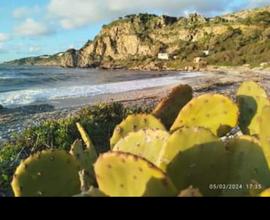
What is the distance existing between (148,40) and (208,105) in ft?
139

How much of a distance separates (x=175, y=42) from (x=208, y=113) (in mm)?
36134

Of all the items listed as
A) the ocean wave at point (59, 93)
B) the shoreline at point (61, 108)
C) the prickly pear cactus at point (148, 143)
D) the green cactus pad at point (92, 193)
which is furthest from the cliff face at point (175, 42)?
the green cactus pad at point (92, 193)

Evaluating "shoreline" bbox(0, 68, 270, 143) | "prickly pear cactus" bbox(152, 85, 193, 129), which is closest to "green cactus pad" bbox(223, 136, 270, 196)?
"prickly pear cactus" bbox(152, 85, 193, 129)

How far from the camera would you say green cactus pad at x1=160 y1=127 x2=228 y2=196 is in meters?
1.51

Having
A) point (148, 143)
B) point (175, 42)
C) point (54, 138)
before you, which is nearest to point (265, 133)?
point (148, 143)

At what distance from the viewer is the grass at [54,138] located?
5.01 meters

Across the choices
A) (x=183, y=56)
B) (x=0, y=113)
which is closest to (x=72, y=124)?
(x=0, y=113)

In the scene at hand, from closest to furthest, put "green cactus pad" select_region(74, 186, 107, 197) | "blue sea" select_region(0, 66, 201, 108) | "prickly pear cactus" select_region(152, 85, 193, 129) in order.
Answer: "green cactus pad" select_region(74, 186, 107, 197) < "prickly pear cactus" select_region(152, 85, 193, 129) < "blue sea" select_region(0, 66, 201, 108)

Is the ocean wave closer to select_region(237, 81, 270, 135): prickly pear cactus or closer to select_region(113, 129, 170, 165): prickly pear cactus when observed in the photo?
select_region(237, 81, 270, 135): prickly pear cactus

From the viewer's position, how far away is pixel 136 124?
82.1 inches

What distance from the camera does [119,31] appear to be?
4659 cm

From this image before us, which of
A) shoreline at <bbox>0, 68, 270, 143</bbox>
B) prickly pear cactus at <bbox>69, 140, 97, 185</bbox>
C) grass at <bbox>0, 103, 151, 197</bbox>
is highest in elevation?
prickly pear cactus at <bbox>69, 140, 97, 185</bbox>

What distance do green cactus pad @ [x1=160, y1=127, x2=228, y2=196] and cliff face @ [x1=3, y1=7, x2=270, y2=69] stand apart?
18.0 m
